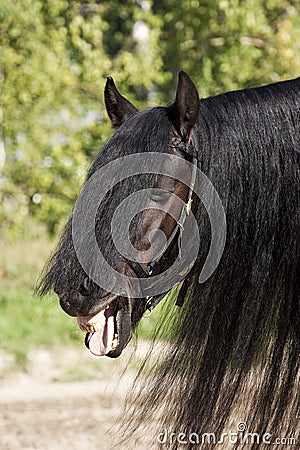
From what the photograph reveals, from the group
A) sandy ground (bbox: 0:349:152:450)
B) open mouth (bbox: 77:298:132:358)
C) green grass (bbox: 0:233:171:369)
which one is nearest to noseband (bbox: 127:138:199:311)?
open mouth (bbox: 77:298:132:358)

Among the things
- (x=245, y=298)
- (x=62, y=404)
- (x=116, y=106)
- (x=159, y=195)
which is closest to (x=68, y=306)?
(x=159, y=195)

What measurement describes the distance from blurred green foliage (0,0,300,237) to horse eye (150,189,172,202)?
6.24 m

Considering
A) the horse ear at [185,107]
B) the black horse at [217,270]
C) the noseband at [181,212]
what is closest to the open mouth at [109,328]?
the black horse at [217,270]

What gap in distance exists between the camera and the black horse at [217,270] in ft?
7.13

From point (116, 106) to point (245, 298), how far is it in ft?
2.26

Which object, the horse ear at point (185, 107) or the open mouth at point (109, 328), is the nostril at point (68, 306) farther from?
the horse ear at point (185, 107)

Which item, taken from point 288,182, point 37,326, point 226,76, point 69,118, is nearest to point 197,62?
point 226,76

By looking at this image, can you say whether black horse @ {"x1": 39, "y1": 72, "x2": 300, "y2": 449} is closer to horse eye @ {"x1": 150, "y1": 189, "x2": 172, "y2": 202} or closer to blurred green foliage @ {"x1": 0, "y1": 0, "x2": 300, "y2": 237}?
horse eye @ {"x1": 150, "y1": 189, "x2": 172, "y2": 202}

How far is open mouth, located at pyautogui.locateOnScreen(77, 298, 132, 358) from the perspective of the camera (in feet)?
7.19

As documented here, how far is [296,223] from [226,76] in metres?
7.89

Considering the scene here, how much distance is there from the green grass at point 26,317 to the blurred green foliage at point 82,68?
→ 0.39 meters

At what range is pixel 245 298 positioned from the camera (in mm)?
2314

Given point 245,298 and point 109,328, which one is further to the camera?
point 245,298

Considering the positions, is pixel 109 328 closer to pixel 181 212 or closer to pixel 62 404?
pixel 181 212
